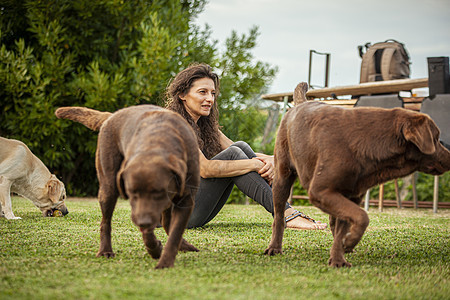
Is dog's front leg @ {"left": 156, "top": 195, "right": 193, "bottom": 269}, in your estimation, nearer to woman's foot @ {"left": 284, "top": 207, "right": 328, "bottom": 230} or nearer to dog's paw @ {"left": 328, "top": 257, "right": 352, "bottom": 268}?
dog's paw @ {"left": 328, "top": 257, "right": 352, "bottom": 268}

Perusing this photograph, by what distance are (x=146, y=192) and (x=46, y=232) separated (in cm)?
215

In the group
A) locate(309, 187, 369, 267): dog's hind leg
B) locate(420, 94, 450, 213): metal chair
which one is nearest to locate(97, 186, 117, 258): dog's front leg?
locate(309, 187, 369, 267): dog's hind leg

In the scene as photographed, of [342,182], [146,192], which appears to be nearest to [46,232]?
[146,192]

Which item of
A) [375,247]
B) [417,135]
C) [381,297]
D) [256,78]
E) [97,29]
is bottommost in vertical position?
[375,247]

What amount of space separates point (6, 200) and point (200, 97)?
2981 millimetres

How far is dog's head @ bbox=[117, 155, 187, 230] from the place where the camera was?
235 cm

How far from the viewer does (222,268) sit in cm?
270

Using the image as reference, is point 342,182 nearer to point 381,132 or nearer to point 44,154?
point 381,132

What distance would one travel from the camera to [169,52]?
9.55 meters

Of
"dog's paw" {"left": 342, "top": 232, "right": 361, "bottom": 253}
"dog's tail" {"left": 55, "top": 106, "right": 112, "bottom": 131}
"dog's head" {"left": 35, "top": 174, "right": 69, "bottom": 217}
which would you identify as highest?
"dog's tail" {"left": 55, "top": 106, "right": 112, "bottom": 131}

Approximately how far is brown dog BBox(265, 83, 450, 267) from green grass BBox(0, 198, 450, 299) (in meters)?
0.34

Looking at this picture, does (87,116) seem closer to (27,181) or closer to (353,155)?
(353,155)

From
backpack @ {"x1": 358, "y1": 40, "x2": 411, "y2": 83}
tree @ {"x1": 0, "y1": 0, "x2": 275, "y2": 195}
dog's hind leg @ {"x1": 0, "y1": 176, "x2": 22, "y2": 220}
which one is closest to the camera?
dog's hind leg @ {"x1": 0, "y1": 176, "x2": 22, "y2": 220}

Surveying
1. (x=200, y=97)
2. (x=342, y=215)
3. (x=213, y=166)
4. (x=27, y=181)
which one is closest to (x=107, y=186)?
(x=342, y=215)
